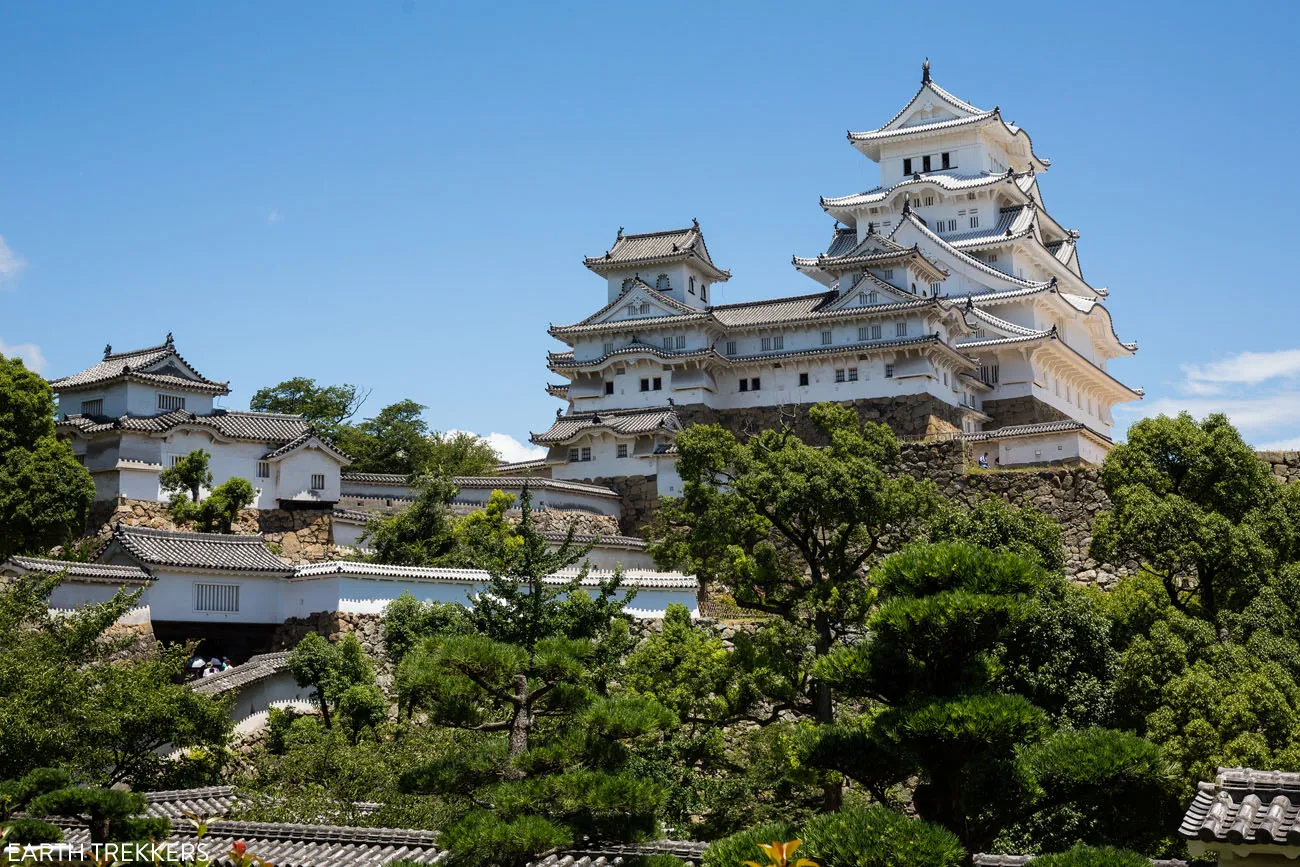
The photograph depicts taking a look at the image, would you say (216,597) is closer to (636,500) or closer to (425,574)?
(425,574)

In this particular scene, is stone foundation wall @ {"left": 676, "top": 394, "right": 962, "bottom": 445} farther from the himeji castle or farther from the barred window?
the barred window

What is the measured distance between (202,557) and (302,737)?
762cm

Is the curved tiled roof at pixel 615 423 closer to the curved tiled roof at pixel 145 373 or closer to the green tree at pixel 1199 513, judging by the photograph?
the curved tiled roof at pixel 145 373

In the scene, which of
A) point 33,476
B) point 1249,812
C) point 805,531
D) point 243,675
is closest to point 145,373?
point 33,476

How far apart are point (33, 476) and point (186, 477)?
19.3 ft

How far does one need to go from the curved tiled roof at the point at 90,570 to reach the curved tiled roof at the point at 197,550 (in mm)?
339

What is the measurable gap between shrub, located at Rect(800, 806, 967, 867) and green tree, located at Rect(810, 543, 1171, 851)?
115cm

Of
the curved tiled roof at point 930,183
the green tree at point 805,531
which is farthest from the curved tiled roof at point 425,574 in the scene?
the curved tiled roof at point 930,183

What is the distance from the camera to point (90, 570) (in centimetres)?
2734

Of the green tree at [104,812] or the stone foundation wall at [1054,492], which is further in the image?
the stone foundation wall at [1054,492]

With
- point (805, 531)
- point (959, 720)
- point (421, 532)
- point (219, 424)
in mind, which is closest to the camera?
point (959, 720)

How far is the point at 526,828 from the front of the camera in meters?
13.0

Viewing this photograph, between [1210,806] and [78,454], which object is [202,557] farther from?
[1210,806]

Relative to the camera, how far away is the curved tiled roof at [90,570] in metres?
27.1
